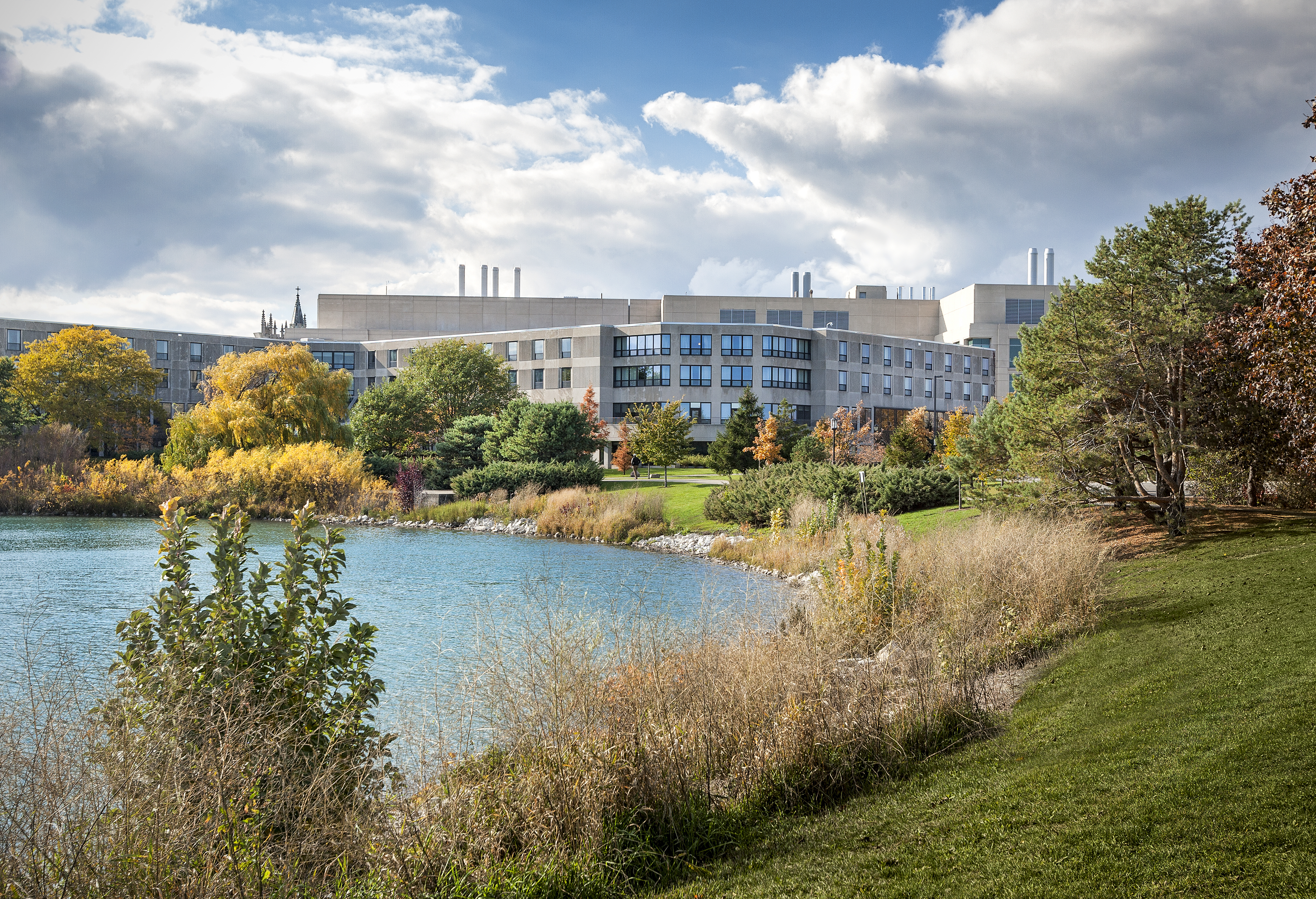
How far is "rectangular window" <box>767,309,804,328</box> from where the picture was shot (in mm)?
89625

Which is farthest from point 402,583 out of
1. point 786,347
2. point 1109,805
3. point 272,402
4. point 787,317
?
point 787,317

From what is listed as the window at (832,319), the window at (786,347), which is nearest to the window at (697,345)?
the window at (786,347)

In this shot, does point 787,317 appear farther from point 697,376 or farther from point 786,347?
point 697,376

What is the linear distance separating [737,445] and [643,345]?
25834 millimetres

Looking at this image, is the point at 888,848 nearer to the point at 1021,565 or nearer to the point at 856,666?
the point at 856,666

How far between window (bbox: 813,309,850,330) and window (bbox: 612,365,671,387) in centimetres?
2610

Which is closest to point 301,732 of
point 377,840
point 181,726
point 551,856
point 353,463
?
point 181,726

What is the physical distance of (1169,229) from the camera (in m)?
18.0

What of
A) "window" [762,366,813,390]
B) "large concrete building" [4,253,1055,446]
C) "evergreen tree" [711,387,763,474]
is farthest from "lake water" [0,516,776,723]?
"window" [762,366,813,390]

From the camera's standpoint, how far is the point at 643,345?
70.4m

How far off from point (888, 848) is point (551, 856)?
228cm

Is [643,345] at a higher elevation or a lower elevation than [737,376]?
higher

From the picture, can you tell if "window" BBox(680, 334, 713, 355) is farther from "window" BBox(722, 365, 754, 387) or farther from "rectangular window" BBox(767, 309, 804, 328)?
"rectangular window" BBox(767, 309, 804, 328)

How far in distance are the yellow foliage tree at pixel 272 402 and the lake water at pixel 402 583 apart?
31.0 feet
